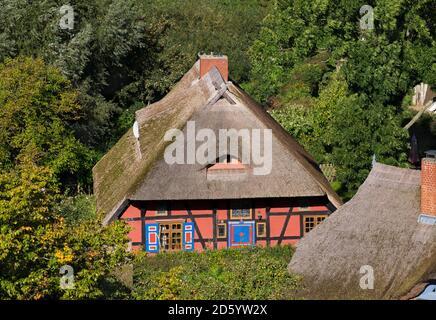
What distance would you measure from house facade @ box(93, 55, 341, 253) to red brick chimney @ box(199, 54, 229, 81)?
387 centimetres

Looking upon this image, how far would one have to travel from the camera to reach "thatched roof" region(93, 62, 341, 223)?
30406 millimetres

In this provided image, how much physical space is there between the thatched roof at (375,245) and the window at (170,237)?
610 cm

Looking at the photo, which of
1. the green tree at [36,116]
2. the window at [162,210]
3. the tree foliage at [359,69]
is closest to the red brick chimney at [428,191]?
the tree foliage at [359,69]

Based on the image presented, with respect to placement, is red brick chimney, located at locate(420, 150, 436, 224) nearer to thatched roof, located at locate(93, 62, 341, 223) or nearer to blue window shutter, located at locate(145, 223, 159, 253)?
thatched roof, located at locate(93, 62, 341, 223)

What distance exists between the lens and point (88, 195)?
39031 millimetres

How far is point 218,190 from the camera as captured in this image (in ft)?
101

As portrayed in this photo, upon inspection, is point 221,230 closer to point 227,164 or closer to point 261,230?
point 261,230

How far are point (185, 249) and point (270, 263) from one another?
30.6 ft

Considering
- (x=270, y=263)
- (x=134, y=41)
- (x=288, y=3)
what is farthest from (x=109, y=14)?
(x=270, y=263)

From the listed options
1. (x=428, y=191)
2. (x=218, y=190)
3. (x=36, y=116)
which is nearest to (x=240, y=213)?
A: (x=218, y=190)

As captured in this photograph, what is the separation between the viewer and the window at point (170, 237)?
103ft
